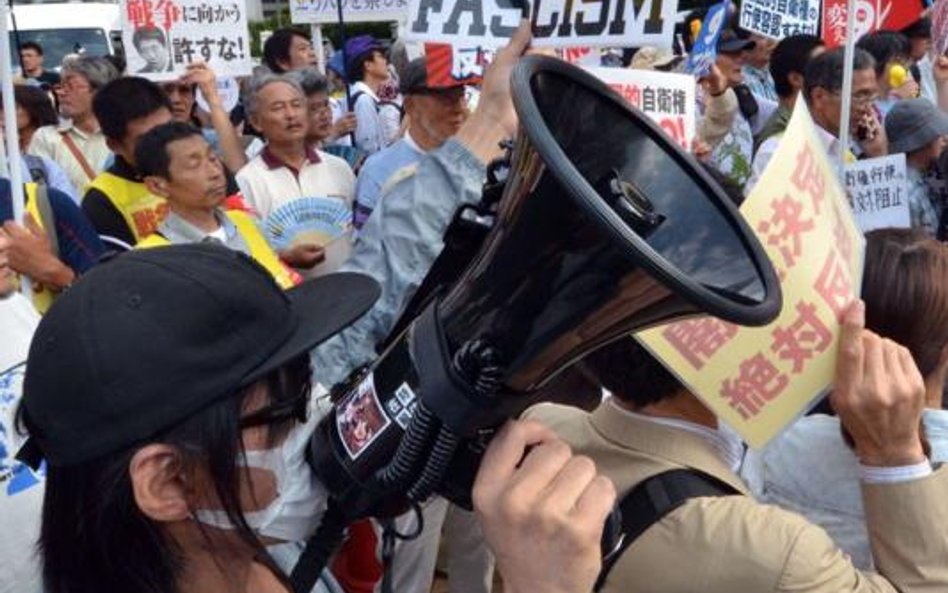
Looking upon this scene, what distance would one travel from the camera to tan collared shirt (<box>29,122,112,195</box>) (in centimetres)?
550

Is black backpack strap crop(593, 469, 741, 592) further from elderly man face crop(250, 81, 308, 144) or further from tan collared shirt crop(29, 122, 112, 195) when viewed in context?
tan collared shirt crop(29, 122, 112, 195)

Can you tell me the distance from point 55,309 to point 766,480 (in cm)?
121

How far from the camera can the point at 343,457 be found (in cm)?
108

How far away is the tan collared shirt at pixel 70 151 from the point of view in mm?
5500

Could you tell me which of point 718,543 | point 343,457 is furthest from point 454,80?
point 343,457

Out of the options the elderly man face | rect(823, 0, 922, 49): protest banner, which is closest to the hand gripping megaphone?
the elderly man face

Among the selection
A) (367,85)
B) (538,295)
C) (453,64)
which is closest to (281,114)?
(453,64)

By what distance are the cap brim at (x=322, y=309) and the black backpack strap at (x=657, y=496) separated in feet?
1.60

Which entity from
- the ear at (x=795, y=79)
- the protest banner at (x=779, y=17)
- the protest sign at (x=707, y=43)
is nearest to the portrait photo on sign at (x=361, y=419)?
the protest sign at (x=707, y=43)

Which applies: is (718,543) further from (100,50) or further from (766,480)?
(100,50)

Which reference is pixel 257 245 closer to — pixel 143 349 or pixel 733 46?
pixel 143 349

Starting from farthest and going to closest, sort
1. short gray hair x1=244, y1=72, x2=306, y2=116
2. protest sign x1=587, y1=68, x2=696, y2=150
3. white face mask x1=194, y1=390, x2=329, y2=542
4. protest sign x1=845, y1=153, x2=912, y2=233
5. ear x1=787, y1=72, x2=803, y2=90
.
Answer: ear x1=787, y1=72, x2=803, y2=90 < short gray hair x1=244, y1=72, x2=306, y2=116 < protest sign x1=845, y1=153, x2=912, y2=233 < protest sign x1=587, y1=68, x2=696, y2=150 < white face mask x1=194, y1=390, x2=329, y2=542

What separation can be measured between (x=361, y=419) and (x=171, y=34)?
4.80 meters

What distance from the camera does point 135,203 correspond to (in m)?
3.92
